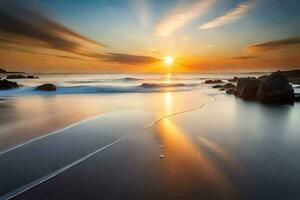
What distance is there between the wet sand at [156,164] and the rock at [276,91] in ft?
20.9

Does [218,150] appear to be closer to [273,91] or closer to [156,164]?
[156,164]

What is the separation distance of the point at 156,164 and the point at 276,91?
1008 centimetres

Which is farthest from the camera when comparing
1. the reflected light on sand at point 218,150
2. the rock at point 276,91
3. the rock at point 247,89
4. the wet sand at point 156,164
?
the rock at point 247,89

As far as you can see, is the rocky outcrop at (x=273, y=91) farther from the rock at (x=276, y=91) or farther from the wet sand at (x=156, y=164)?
the wet sand at (x=156, y=164)

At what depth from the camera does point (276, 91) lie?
11.9 m

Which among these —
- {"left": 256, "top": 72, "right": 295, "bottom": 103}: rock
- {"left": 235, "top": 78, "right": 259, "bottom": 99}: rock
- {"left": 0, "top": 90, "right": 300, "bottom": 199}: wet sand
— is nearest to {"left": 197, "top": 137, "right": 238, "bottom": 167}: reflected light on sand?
{"left": 0, "top": 90, "right": 300, "bottom": 199}: wet sand

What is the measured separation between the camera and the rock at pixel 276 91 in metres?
11.7

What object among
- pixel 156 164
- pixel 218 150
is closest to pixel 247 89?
pixel 218 150

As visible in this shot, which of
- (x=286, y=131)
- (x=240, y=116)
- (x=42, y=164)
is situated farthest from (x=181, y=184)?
(x=240, y=116)

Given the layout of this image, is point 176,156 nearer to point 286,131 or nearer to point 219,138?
point 219,138

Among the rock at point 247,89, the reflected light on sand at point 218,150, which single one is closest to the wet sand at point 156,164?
the reflected light on sand at point 218,150

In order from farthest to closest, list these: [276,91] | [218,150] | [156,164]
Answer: [276,91]
[218,150]
[156,164]

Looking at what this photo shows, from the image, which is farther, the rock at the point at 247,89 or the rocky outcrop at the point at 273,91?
the rock at the point at 247,89

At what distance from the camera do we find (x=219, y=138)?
4977 mm
